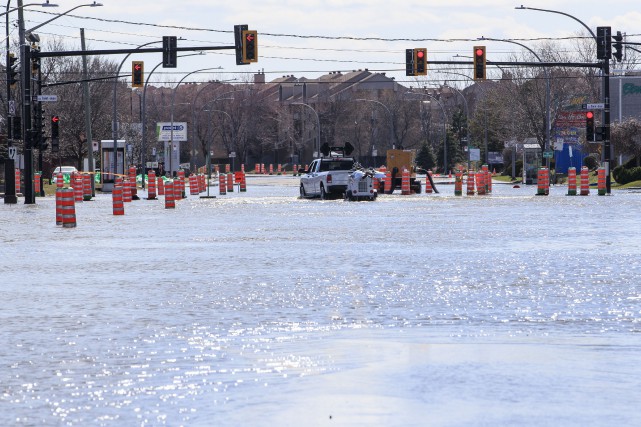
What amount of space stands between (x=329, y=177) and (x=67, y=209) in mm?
21671

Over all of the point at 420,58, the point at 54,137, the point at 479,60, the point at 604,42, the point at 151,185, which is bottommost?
the point at 151,185

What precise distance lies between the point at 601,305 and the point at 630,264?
553 cm

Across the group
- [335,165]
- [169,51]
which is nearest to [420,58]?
[335,165]

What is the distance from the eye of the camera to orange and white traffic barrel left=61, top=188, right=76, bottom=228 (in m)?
31.9

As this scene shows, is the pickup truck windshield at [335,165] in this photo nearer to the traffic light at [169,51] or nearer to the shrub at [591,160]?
the traffic light at [169,51]

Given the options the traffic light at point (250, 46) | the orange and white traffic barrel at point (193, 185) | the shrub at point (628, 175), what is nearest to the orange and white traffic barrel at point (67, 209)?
the traffic light at point (250, 46)

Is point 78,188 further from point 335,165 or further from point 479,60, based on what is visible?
point 479,60

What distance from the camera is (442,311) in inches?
529

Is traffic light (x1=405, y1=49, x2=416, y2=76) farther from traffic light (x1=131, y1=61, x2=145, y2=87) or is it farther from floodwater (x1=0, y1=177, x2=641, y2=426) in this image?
floodwater (x1=0, y1=177, x2=641, y2=426)

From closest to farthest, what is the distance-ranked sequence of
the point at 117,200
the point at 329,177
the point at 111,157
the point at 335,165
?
1. the point at 117,200
2. the point at 329,177
3. the point at 335,165
4. the point at 111,157

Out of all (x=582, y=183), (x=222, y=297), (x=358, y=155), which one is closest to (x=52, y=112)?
(x=582, y=183)

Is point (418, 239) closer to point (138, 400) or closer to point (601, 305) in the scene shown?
point (601, 305)

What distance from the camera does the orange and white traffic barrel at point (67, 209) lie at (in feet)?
105

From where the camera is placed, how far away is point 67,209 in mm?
31922
